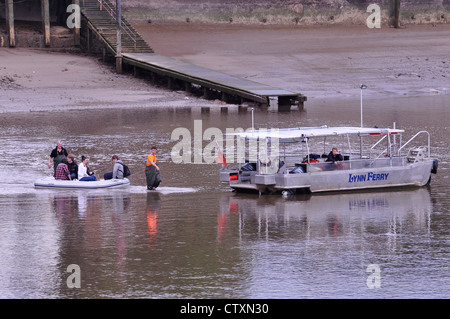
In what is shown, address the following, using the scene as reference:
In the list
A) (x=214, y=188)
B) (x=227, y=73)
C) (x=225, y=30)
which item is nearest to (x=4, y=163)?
(x=214, y=188)

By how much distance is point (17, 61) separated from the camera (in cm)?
4709

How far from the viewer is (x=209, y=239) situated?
720 inches

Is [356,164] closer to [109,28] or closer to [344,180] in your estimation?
[344,180]

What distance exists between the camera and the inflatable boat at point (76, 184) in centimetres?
2400

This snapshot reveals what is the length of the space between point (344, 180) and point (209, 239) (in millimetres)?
6374

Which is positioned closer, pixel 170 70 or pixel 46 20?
pixel 170 70

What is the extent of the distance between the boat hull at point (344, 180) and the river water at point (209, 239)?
0.30 metres

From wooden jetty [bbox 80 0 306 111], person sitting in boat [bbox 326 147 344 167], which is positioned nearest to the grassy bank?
wooden jetty [bbox 80 0 306 111]

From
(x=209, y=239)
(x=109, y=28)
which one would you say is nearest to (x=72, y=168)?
(x=209, y=239)

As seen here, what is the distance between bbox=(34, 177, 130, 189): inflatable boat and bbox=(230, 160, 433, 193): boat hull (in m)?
3.15

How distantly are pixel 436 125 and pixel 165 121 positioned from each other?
11472mm

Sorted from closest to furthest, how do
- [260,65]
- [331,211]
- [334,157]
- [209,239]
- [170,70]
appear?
[209,239] < [331,211] < [334,157] < [170,70] < [260,65]
